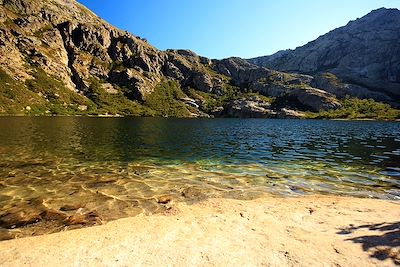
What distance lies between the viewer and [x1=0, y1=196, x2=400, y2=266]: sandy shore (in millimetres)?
9750

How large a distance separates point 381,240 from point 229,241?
19.7ft

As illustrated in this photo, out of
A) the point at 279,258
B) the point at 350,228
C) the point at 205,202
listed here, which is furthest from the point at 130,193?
the point at 350,228

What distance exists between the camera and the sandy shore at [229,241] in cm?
975

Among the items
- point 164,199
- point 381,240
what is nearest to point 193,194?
point 164,199

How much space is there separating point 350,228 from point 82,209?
549 inches

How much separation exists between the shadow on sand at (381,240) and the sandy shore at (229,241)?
0.11 feet

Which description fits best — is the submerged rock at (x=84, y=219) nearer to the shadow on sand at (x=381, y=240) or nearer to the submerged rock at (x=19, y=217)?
the submerged rock at (x=19, y=217)

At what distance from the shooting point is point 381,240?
36.7 ft

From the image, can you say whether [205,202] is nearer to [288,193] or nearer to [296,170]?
[288,193]

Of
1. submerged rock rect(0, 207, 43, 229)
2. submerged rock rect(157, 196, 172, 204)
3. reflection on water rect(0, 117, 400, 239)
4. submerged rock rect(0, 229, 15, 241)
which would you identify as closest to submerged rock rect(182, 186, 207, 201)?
reflection on water rect(0, 117, 400, 239)

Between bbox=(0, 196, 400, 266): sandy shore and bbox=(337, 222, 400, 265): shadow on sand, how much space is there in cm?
3

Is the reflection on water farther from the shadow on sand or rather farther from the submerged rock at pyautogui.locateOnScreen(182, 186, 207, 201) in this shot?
the shadow on sand

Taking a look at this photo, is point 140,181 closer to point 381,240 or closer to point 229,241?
point 229,241

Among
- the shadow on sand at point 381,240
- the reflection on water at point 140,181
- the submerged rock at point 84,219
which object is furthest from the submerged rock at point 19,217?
the shadow on sand at point 381,240
